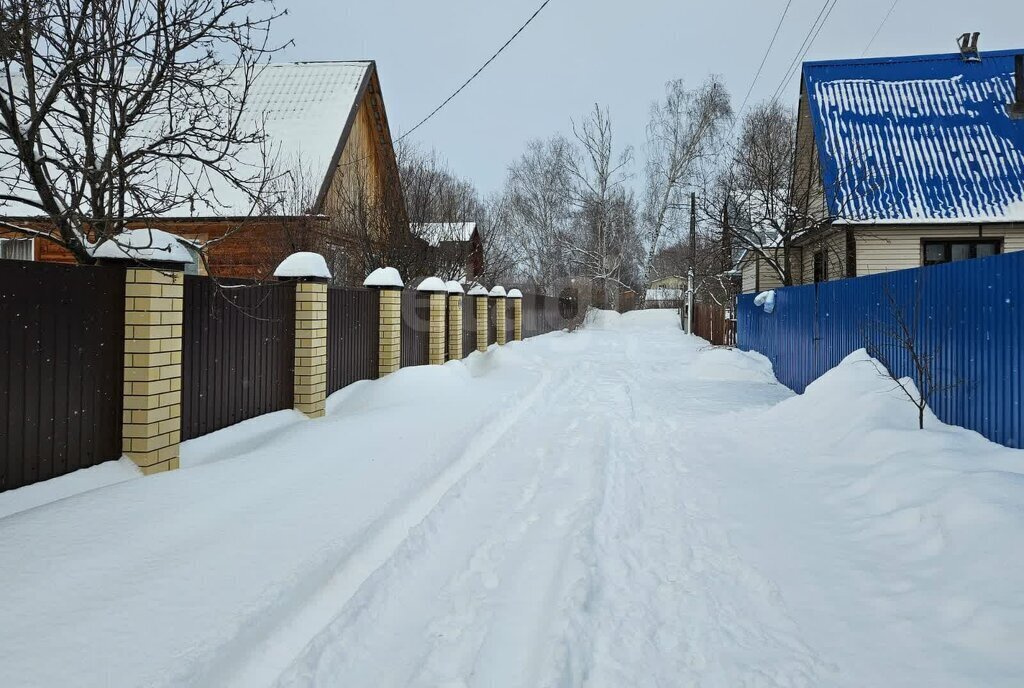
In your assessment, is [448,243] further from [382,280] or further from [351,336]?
[351,336]

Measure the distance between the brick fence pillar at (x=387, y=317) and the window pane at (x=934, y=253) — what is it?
12.2m

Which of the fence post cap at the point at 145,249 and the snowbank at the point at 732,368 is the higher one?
the fence post cap at the point at 145,249

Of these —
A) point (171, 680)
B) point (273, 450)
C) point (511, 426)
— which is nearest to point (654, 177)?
point (511, 426)

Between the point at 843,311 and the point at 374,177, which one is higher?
the point at 374,177

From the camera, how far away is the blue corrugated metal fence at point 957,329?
475 cm

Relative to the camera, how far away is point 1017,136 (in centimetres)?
1462

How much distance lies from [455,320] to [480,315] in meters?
2.82

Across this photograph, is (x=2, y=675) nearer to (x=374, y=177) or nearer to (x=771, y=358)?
(x=771, y=358)

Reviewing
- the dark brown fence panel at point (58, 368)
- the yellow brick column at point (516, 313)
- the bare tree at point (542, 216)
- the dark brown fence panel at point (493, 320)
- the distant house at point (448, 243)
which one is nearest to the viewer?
the dark brown fence panel at point (58, 368)

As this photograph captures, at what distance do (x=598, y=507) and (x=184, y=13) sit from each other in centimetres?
500

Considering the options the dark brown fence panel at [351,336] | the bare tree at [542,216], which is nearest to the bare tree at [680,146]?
the bare tree at [542,216]

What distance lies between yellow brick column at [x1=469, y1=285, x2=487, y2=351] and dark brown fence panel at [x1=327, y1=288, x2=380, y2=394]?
5.95 meters

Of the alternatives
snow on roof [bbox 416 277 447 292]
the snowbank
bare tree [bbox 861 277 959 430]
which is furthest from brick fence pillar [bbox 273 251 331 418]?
the snowbank

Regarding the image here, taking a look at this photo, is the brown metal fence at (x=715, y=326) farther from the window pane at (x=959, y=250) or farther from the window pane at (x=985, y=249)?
the window pane at (x=985, y=249)
